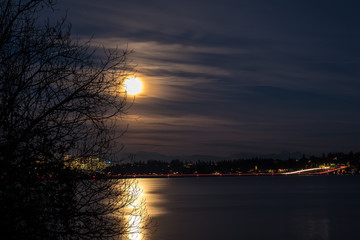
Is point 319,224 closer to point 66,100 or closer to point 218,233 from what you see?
point 218,233

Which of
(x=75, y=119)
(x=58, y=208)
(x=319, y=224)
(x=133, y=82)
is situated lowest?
(x=319, y=224)

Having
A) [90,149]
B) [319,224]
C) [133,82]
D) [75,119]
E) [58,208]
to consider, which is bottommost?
[319,224]

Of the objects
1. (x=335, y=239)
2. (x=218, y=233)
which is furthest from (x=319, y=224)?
(x=218, y=233)

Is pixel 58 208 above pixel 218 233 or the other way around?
above

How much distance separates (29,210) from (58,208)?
34.9 inches

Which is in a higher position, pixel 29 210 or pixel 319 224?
pixel 29 210

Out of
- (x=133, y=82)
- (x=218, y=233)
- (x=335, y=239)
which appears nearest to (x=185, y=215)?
(x=218, y=233)

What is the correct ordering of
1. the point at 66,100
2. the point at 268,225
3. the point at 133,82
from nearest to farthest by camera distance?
the point at 66,100 < the point at 133,82 < the point at 268,225

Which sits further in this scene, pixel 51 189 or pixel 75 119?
pixel 75 119

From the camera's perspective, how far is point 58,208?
30.1 ft

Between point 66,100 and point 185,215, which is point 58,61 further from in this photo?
point 185,215

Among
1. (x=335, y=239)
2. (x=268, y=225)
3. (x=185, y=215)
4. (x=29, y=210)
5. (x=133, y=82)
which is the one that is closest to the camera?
(x=29, y=210)

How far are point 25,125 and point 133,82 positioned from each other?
8.95 ft

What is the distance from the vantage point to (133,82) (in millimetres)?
10719
